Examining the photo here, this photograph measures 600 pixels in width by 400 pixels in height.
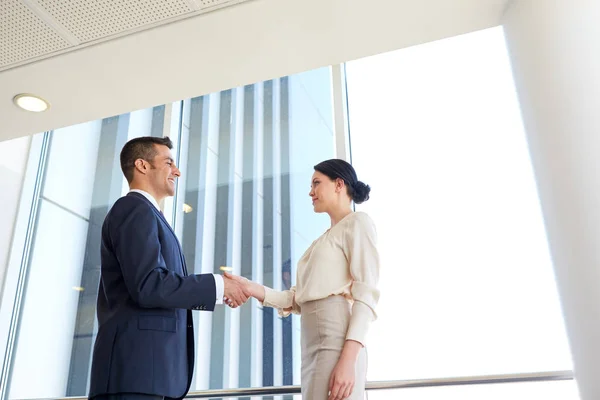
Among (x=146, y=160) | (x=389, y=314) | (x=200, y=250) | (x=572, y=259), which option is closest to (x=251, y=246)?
(x=200, y=250)

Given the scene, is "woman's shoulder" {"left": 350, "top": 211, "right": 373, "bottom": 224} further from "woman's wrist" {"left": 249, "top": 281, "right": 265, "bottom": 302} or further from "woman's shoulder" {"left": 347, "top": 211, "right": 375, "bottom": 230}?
"woman's wrist" {"left": 249, "top": 281, "right": 265, "bottom": 302}

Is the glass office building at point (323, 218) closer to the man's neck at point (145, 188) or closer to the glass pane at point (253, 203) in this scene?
the glass pane at point (253, 203)

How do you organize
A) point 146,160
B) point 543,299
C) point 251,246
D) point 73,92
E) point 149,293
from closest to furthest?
1. point 149,293
2. point 146,160
3. point 543,299
4. point 73,92
5. point 251,246

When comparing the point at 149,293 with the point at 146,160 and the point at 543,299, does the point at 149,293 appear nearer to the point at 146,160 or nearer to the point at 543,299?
the point at 146,160

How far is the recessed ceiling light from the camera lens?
3.10m

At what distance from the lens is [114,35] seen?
104 inches

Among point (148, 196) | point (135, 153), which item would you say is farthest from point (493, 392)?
point (135, 153)

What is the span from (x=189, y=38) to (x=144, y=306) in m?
1.40

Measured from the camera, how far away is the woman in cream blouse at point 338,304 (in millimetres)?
1854

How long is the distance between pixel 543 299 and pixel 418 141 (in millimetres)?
1057

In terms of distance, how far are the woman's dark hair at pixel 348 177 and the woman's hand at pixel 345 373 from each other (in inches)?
27.2

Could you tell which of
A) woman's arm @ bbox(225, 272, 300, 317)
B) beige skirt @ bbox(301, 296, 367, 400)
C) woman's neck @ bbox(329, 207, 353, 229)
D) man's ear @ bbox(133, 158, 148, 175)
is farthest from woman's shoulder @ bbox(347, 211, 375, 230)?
man's ear @ bbox(133, 158, 148, 175)

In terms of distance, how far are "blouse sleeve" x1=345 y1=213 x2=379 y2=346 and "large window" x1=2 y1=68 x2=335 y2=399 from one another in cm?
105

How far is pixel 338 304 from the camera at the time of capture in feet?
6.53
